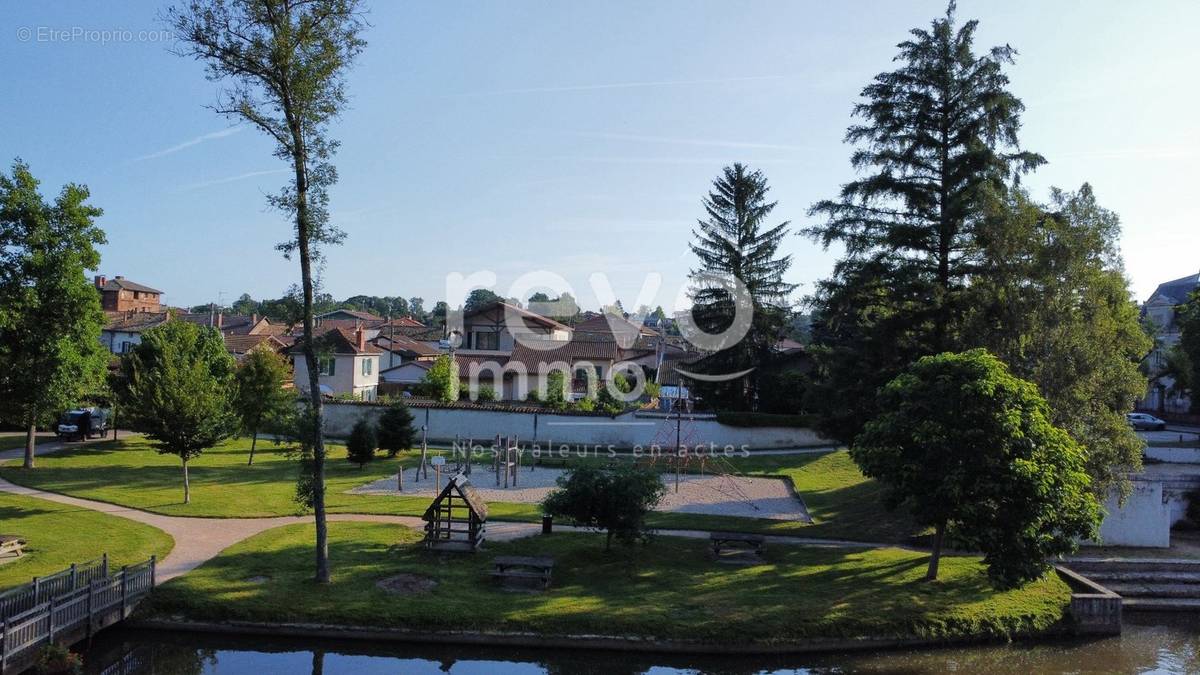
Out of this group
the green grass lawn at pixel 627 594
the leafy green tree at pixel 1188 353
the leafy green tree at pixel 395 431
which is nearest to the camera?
the green grass lawn at pixel 627 594

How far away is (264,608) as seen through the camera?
14.5m

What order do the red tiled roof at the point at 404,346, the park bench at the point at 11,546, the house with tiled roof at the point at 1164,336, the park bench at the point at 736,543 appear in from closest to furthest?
1. the park bench at the point at 11,546
2. the park bench at the point at 736,543
3. the house with tiled roof at the point at 1164,336
4. the red tiled roof at the point at 404,346

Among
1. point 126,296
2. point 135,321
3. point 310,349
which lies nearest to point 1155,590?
point 310,349

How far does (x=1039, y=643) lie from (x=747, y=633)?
250 inches

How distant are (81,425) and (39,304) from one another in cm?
1045

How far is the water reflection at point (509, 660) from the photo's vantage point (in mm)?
13133

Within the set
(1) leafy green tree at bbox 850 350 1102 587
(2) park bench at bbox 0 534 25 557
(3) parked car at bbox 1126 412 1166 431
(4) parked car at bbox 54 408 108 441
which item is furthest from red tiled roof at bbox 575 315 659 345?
(2) park bench at bbox 0 534 25 557

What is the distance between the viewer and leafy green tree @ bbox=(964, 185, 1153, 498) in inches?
746

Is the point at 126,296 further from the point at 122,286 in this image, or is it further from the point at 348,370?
the point at 348,370

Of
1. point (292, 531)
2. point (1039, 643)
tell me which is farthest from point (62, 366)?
point (1039, 643)

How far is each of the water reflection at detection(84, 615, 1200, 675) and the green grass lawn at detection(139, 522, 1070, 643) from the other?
0.47 m

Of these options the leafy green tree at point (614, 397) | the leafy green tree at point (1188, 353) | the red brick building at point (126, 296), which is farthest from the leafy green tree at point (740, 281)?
the red brick building at point (126, 296)

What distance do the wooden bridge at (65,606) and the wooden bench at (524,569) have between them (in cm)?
705

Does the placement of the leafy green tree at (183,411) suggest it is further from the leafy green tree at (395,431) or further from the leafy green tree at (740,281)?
the leafy green tree at (740,281)
